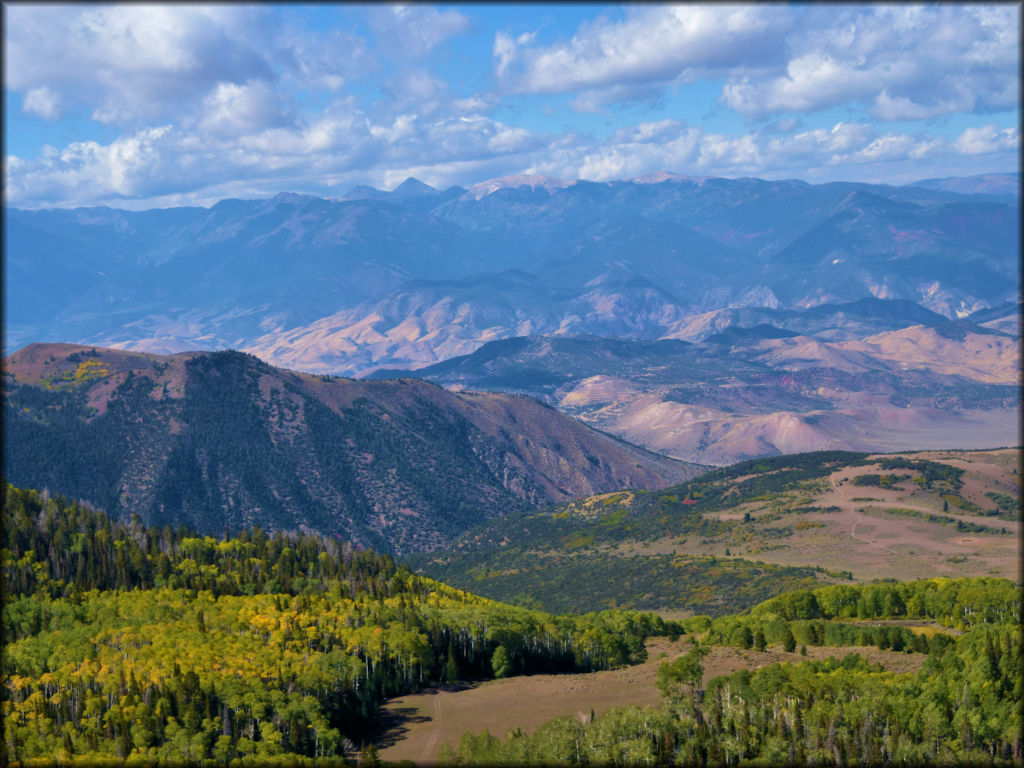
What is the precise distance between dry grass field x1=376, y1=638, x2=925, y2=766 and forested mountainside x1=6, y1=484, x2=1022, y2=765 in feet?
6.90

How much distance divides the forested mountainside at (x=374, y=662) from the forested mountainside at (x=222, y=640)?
257mm

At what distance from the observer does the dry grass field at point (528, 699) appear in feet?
268

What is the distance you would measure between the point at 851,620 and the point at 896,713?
43.5 m

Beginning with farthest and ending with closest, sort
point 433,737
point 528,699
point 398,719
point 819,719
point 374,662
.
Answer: point 374,662 → point 528,699 → point 398,719 → point 433,737 → point 819,719

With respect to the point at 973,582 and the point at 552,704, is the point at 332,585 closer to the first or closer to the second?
the point at 552,704

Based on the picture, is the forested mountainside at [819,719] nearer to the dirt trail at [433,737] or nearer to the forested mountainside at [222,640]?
the dirt trail at [433,737]

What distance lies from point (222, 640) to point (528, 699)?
31817 millimetres

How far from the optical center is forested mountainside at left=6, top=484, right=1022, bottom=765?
243 ft


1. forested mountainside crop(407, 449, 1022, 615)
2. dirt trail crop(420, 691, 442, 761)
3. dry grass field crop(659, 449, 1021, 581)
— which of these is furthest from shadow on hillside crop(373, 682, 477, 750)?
dry grass field crop(659, 449, 1021, 581)

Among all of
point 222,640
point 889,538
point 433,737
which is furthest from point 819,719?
point 889,538

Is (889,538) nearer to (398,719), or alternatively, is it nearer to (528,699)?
(528,699)

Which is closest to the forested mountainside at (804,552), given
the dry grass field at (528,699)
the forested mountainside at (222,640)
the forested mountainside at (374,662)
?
the forested mountainside at (374,662)

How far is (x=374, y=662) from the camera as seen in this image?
93688mm

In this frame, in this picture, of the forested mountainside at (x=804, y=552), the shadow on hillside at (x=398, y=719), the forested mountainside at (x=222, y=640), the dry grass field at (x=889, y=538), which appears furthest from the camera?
the forested mountainside at (x=804, y=552)
